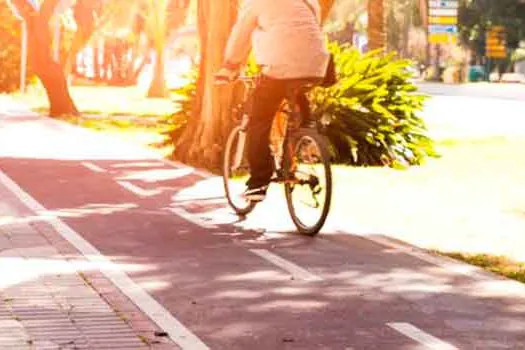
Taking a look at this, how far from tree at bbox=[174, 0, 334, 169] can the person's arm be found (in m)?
5.68

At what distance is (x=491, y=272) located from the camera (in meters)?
9.19

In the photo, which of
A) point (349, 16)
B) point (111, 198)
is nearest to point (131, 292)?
point (111, 198)

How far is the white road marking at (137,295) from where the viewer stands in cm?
679

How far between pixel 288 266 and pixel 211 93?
340 inches

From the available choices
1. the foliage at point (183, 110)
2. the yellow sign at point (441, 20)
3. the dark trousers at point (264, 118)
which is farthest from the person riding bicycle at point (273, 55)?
the yellow sign at point (441, 20)

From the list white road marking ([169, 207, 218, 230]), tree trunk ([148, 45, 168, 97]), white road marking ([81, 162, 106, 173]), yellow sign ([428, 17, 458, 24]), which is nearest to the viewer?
white road marking ([169, 207, 218, 230])

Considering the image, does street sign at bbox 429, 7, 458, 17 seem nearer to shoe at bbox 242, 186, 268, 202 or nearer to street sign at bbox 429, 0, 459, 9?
street sign at bbox 429, 0, 459, 9

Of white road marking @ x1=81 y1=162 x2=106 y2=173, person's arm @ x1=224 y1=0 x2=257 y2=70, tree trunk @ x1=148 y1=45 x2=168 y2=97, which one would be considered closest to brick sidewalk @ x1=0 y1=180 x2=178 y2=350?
person's arm @ x1=224 y1=0 x2=257 y2=70

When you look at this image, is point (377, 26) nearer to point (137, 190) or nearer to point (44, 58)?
point (44, 58)

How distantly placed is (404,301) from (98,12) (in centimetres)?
5539

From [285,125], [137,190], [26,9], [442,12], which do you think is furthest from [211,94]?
[442,12]

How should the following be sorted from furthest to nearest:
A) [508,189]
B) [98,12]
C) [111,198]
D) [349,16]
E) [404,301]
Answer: [349,16] < [98,12] < [508,189] < [111,198] < [404,301]

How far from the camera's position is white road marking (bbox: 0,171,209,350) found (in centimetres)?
679

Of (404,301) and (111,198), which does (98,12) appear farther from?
(404,301)
